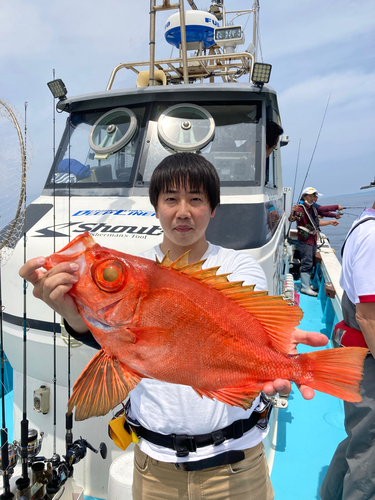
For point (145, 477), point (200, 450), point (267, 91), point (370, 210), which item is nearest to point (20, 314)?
point (145, 477)

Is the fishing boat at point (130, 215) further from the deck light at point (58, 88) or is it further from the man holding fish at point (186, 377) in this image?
the man holding fish at point (186, 377)

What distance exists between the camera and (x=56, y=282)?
3.67ft

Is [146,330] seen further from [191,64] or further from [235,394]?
[191,64]

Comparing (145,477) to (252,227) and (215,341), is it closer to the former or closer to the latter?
(215,341)

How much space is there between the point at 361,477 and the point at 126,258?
221 centimetres

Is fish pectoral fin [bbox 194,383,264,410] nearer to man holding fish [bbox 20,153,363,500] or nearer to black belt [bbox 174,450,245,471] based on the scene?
man holding fish [bbox 20,153,363,500]

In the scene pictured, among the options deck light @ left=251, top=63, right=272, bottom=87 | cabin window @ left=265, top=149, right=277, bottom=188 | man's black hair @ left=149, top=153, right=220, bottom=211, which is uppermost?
deck light @ left=251, top=63, right=272, bottom=87

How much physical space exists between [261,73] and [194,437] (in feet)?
11.9

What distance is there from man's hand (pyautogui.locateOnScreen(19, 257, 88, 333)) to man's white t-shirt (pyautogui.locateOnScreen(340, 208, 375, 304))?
1674 millimetres

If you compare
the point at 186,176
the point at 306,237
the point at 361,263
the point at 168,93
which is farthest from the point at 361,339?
the point at 306,237

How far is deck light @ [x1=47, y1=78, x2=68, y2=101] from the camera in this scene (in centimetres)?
425

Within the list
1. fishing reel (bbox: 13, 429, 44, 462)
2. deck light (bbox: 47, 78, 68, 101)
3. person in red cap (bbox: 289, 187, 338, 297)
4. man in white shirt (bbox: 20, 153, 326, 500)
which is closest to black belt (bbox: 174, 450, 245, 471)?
man in white shirt (bbox: 20, 153, 326, 500)

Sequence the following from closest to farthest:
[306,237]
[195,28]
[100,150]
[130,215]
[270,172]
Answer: [130,215], [100,150], [270,172], [195,28], [306,237]

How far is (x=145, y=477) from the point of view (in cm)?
160
